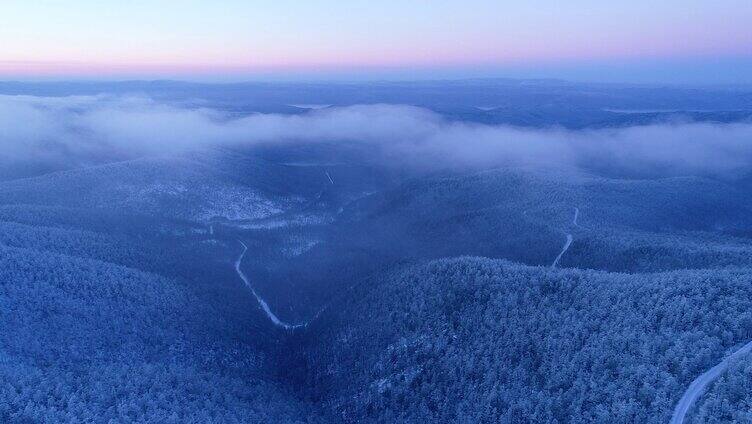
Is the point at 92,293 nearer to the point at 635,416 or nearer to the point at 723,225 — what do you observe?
the point at 635,416

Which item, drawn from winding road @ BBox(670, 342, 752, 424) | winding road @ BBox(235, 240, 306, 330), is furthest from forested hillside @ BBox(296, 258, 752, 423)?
winding road @ BBox(235, 240, 306, 330)

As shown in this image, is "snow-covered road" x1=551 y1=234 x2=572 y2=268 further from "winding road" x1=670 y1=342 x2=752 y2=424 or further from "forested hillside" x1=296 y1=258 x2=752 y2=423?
"winding road" x1=670 y1=342 x2=752 y2=424

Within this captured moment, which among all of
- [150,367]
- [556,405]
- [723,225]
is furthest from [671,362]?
[723,225]

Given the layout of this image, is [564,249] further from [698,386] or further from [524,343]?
[698,386]

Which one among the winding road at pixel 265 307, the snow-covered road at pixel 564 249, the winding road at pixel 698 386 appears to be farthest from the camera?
the snow-covered road at pixel 564 249

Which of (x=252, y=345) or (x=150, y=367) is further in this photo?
(x=252, y=345)

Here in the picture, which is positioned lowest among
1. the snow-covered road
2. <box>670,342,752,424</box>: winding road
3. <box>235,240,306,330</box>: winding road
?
<box>235,240,306,330</box>: winding road

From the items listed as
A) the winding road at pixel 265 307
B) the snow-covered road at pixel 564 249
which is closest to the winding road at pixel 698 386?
the snow-covered road at pixel 564 249

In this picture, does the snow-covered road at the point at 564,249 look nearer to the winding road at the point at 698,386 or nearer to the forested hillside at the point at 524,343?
the forested hillside at the point at 524,343
